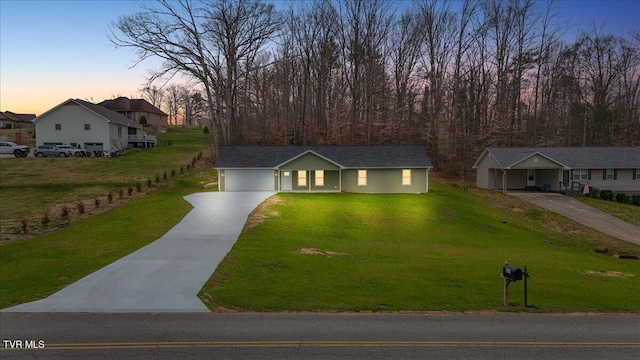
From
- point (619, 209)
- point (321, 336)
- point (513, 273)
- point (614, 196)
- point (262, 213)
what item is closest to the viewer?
point (321, 336)

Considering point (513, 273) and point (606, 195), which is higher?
point (513, 273)

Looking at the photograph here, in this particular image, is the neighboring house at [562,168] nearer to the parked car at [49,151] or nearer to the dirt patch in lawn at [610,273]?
the dirt patch in lawn at [610,273]

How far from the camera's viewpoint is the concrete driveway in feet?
36.9

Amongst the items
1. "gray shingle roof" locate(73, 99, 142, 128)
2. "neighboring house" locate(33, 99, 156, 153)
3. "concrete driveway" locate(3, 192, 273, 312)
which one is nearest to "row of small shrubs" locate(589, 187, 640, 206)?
"concrete driveway" locate(3, 192, 273, 312)

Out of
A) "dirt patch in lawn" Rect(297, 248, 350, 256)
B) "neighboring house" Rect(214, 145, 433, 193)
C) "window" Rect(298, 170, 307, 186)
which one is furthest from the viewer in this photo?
"window" Rect(298, 170, 307, 186)

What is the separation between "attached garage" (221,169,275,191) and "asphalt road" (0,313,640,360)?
83.6 feet

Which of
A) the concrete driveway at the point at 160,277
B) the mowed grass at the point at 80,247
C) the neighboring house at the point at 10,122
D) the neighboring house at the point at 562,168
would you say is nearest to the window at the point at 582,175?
the neighboring house at the point at 562,168

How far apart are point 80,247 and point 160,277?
8.13 meters

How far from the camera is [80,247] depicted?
1959 centimetres

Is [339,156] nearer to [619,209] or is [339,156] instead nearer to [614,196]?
[619,209]

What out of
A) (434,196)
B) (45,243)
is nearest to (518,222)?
(434,196)

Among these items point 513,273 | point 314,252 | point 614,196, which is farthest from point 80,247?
point 614,196

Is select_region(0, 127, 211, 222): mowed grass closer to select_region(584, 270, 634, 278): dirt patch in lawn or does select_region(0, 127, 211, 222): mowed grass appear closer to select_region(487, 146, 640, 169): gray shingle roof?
select_region(584, 270, 634, 278): dirt patch in lawn

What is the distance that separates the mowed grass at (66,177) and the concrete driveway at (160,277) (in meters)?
14.4
